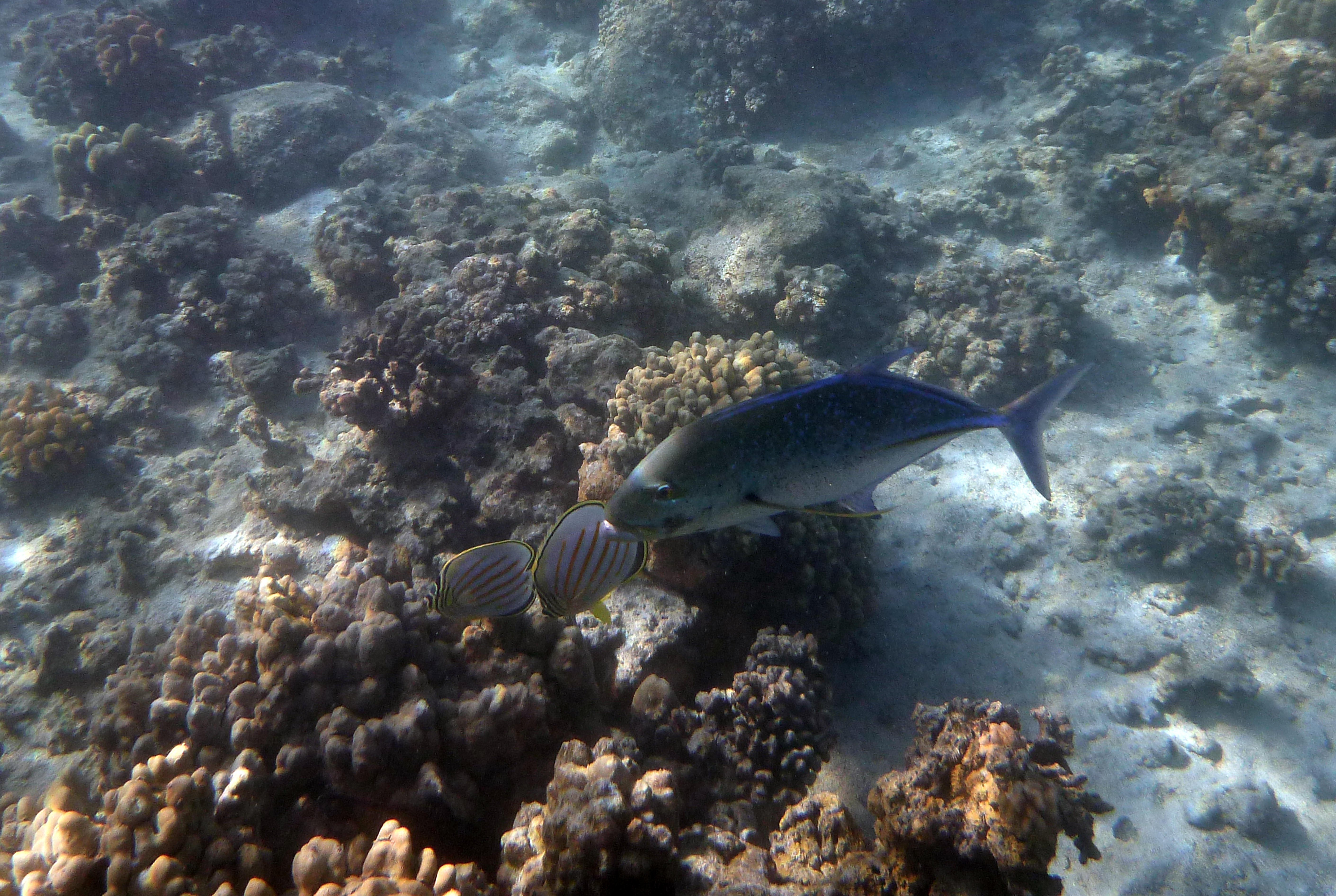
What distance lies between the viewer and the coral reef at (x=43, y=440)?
21.8ft

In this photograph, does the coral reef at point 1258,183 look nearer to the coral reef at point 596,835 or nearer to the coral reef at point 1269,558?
the coral reef at point 1269,558

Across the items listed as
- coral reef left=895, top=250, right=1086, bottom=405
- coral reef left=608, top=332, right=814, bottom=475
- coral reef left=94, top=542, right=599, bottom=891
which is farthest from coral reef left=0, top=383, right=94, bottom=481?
coral reef left=895, top=250, right=1086, bottom=405

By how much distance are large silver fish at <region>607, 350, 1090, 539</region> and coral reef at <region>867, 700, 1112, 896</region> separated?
1889 mm

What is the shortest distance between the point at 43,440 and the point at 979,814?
9.35 metres

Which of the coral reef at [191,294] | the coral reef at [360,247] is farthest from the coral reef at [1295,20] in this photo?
the coral reef at [191,294]

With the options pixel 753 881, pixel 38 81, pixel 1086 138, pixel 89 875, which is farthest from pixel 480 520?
pixel 38 81

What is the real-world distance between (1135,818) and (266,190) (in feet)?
43.5

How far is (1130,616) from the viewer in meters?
5.60

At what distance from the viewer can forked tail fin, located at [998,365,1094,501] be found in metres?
2.12

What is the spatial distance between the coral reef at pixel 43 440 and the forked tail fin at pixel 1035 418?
8957mm

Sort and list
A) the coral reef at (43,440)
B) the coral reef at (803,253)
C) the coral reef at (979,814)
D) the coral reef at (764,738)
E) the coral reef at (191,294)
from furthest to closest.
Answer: the coral reef at (191,294) < the coral reef at (803,253) < the coral reef at (43,440) < the coral reef at (764,738) < the coral reef at (979,814)

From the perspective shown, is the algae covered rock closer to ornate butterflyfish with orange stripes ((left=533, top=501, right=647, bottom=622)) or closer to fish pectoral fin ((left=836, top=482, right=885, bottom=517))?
ornate butterflyfish with orange stripes ((left=533, top=501, right=647, bottom=622))

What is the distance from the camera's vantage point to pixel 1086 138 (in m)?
9.71

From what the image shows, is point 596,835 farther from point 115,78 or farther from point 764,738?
point 115,78
